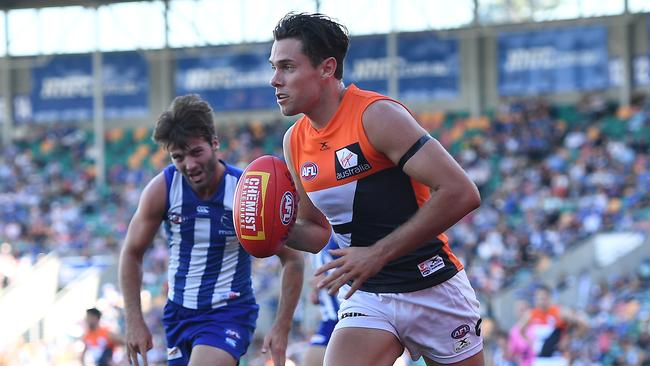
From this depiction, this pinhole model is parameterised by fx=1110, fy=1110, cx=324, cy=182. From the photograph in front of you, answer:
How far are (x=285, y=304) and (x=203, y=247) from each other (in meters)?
0.61

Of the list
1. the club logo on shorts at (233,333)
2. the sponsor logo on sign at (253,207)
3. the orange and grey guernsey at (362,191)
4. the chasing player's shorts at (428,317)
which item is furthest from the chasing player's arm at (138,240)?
the chasing player's shorts at (428,317)

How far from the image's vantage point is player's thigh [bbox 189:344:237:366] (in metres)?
5.94

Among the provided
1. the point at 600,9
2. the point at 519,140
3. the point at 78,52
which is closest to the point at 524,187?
the point at 519,140

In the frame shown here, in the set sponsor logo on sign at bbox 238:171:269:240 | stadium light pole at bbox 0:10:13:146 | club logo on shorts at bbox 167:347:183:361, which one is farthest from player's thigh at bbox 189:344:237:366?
stadium light pole at bbox 0:10:13:146

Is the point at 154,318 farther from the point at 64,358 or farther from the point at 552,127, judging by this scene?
the point at 552,127

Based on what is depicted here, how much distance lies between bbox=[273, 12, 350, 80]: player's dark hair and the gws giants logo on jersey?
40 cm

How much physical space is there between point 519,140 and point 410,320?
24.3 meters

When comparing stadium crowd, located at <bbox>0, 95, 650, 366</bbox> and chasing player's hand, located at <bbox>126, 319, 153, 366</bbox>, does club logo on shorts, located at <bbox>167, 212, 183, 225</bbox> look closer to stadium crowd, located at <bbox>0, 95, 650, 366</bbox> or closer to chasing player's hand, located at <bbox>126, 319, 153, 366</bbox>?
chasing player's hand, located at <bbox>126, 319, 153, 366</bbox>

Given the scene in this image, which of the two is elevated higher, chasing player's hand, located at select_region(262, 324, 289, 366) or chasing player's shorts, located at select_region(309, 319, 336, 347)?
chasing player's hand, located at select_region(262, 324, 289, 366)

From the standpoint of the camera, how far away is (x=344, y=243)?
4.96 metres

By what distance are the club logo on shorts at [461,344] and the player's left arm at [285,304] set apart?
3.81ft

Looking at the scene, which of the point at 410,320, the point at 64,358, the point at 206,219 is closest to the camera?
the point at 410,320

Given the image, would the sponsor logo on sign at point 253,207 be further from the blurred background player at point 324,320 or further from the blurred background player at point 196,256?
the blurred background player at point 324,320

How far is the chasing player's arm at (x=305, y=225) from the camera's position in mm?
5043
